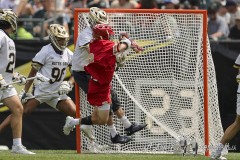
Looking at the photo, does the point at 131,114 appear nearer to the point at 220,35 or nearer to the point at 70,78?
the point at 70,78

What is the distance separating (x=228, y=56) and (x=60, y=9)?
363 centimetres

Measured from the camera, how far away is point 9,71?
11.3 m

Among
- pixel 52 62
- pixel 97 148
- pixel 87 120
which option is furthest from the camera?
pixel 52 62

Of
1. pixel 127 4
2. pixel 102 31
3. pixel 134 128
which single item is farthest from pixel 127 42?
pixel 127 4

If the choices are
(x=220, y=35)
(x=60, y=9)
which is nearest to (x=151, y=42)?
(x=220, y=35)

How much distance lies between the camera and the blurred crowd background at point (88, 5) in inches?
610

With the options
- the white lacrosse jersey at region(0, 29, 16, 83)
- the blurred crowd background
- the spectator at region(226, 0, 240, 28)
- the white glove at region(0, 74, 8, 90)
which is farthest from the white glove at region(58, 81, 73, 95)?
the spectator at region(226, 0, 240, 28)

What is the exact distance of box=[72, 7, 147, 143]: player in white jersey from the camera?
11.8 m

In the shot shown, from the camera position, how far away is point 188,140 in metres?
12.1

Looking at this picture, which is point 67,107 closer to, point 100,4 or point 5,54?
point 5,54

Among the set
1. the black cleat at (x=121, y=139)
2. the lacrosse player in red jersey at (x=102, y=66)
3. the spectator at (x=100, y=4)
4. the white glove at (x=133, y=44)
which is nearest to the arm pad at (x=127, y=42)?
the lacrosse player in red jersey at (x=102, y=66)

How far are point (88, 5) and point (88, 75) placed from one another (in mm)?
5455

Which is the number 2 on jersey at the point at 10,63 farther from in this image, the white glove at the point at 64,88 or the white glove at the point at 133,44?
the white glove at the point at 133,44

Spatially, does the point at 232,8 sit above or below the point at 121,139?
above
